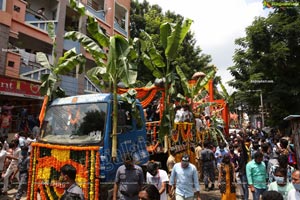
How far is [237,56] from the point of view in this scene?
2050cm

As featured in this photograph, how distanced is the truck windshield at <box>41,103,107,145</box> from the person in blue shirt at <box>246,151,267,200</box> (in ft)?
10.8

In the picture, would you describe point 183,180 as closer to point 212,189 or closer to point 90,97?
point 90,97

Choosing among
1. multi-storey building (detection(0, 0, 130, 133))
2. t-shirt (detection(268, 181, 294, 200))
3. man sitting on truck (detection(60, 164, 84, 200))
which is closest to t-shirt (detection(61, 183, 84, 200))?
man sitting on truck (detection(60, 164, 84, 200))

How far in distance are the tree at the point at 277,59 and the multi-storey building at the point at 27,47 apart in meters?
10.8

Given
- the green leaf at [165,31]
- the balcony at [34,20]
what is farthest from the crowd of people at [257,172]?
the balcony at [34,20]

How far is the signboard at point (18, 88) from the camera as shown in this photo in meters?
12.3

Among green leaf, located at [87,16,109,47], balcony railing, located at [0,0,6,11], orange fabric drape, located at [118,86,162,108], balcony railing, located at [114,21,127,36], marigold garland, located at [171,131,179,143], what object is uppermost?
balcony railing, located at [114,21,127,36]

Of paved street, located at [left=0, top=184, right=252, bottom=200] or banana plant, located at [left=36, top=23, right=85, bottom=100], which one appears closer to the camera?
banana plant, located at [left=36, top=23, right=85, bottom=100]

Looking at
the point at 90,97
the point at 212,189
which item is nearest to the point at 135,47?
the point at 90,97

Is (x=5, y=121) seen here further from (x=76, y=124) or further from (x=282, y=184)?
(x=282, y=184)

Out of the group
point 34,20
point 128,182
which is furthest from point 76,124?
point 34,20

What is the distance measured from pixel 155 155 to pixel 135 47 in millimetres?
3221

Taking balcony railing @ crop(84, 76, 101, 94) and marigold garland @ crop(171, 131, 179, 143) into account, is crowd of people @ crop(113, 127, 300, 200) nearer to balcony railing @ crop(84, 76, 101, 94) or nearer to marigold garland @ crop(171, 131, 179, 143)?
marigold garland @ crop(171, 131, 179, 143)

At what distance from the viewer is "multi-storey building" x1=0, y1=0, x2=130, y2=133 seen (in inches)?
509
